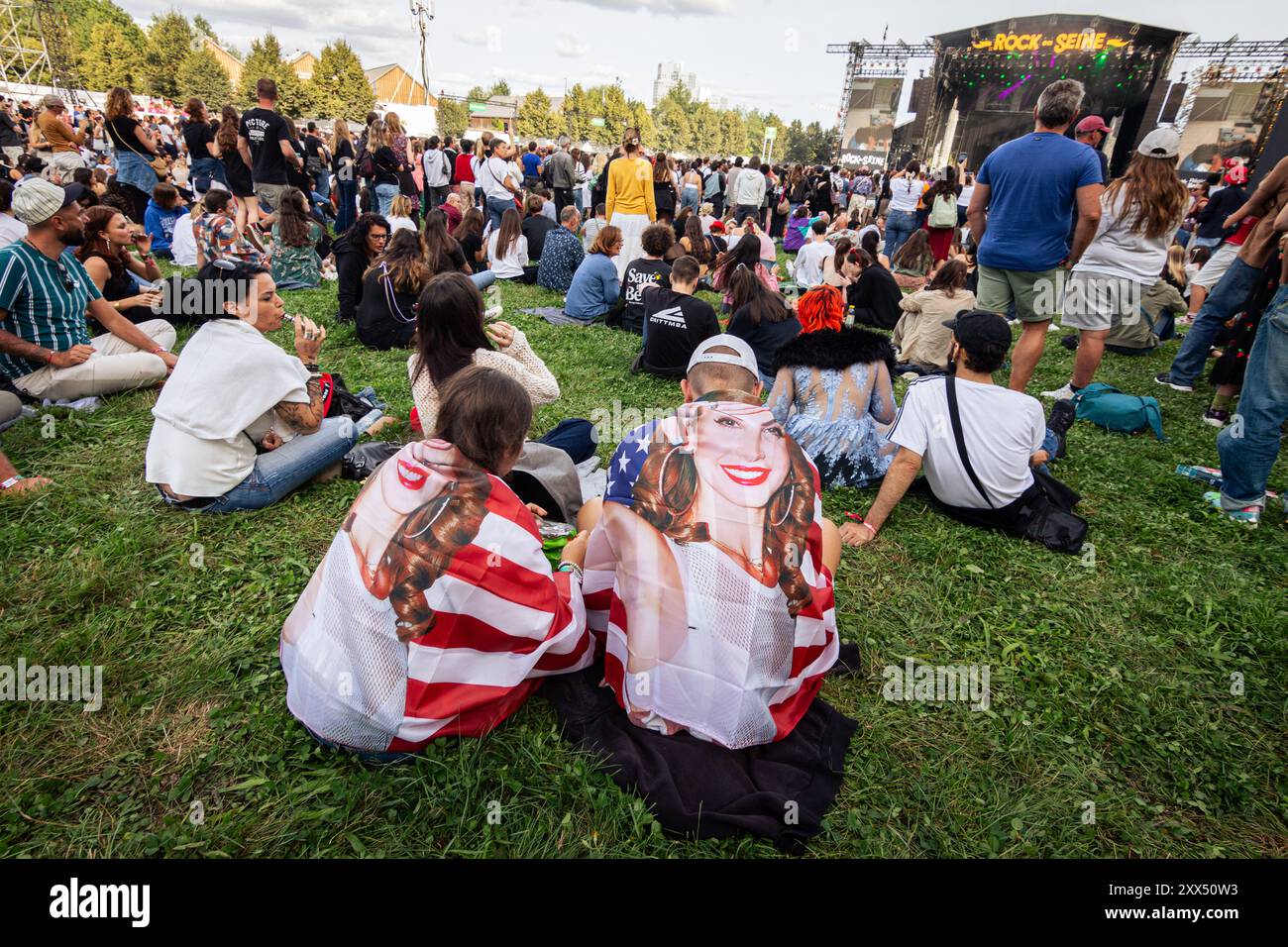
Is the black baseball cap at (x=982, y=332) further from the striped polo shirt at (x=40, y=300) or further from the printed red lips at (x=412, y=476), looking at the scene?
the striped polo shirt at (x=40, y=300)

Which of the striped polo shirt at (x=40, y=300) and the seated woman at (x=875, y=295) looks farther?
the seated woman at (x=875, y=295)

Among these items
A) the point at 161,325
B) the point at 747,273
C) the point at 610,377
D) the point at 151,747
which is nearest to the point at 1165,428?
the point at 747,273

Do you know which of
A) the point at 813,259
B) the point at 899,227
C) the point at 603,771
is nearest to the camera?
the point at 603,771

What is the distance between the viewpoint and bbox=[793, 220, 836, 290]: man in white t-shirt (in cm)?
923

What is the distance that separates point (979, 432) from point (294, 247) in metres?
8.30

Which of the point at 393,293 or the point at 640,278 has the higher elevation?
the point at 640,278

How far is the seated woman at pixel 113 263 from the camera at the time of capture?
17.6 ft

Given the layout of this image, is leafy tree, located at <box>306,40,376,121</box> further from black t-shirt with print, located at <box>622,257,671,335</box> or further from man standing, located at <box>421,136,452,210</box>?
black t-shirt with print, located at <box>622,257,671,335</box>

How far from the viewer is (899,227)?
11438 millimetres

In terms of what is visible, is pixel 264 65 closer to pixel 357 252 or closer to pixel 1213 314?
pixel 357 252

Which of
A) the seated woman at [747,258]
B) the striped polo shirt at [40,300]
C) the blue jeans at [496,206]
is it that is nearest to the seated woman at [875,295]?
the seated woman at [747,258]

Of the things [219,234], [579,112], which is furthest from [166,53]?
[219,234]

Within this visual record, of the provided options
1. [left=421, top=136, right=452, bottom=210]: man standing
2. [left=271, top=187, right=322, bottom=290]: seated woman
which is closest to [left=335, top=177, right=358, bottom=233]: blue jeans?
[left=421, top=136, right=452, bottom=210]: man standing

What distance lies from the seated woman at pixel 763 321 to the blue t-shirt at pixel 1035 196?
5.30ft
